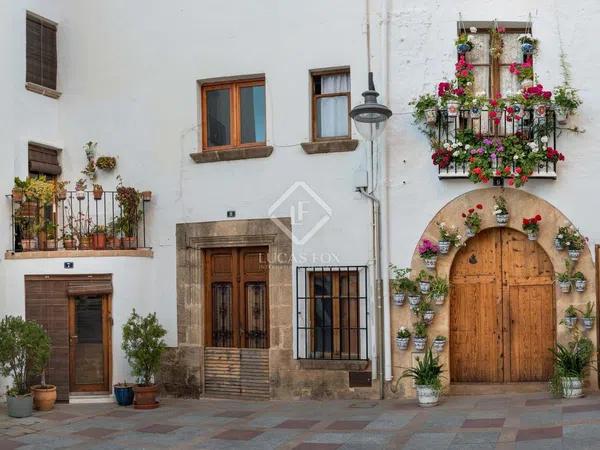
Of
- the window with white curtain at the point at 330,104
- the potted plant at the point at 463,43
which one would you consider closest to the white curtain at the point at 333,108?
the window with white curtain at the point at 330,104

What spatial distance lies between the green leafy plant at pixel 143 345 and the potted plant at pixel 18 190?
2468 millimetres

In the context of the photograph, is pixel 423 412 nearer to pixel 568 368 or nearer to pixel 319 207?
pixel 568 368

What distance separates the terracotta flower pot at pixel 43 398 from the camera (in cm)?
1084

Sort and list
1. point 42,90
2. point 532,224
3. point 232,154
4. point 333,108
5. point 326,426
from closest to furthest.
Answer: point 326,426 < point 532,224 < point 333,108 < point 232,154 < point 42,90

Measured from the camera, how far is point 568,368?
994 centimetres

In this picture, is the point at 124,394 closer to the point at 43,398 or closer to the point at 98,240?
the point at 43,398

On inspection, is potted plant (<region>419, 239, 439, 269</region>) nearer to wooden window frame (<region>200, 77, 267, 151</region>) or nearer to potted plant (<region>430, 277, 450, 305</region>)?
potted plant (<region>430, 277, 450, 305</region>)

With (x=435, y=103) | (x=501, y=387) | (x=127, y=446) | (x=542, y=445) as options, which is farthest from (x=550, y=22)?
(x=127, y=446)

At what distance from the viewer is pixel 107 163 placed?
12250 mm

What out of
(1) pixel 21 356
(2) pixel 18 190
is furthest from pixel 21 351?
(2) pixel 18 190

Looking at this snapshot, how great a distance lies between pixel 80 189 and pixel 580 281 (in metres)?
7.12

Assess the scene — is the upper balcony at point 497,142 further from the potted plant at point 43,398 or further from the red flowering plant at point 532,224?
the potted plant at point 43,398

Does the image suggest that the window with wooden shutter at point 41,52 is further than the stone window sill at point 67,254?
Yes

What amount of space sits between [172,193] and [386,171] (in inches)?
129
